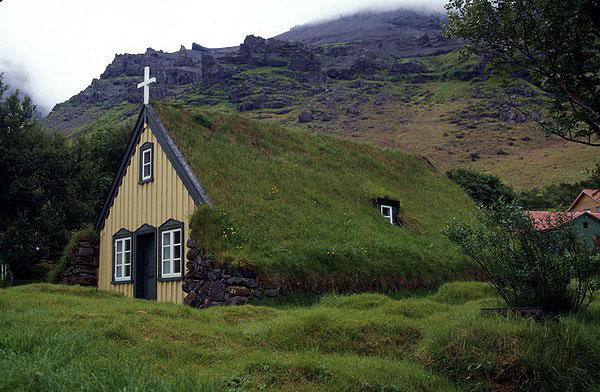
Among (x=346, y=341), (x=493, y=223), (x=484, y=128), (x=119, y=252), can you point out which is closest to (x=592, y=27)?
(x=493, y=223)

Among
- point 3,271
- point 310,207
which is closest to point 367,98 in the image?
point 3,271

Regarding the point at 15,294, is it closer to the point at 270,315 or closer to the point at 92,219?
the point at 270,315

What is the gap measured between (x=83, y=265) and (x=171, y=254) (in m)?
5.22

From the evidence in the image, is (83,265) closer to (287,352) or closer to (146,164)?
(146,164)

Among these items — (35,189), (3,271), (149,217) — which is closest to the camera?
(149,217)

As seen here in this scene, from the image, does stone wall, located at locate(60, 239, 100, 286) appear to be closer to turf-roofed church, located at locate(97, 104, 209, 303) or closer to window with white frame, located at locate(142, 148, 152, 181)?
turf-roofed church, located at locate(97, 104, 209, 303)

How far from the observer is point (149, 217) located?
18.9 m

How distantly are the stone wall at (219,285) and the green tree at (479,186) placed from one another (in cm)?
3051

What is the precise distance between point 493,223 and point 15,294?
10.9 m

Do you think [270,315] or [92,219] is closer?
[270,315]

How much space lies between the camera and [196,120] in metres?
Result: 21.0

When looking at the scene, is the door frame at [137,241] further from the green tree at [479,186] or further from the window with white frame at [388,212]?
the green tree at [479,186]

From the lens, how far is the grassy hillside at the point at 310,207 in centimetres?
1617

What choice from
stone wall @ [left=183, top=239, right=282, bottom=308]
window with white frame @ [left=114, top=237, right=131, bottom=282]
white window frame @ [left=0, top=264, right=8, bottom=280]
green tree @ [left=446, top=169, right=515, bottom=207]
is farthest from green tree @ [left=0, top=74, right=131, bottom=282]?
green tree @ [left=446, top=169, right=515, bottom=207]
